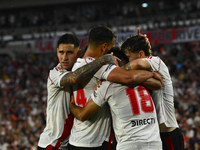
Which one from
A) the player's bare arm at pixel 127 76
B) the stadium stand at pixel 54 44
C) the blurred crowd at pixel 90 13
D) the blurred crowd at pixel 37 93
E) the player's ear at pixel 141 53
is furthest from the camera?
the blurred crowd at pixel 90 13

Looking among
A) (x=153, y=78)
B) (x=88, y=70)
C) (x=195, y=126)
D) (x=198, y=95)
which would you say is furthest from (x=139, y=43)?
(x=198, y=95)

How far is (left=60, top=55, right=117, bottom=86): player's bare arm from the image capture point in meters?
2.89

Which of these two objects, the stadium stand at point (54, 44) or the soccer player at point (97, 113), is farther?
the stadium stand at point (54, 44)

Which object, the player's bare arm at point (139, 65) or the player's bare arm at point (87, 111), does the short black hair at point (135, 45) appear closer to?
the player's bare arm at point (139, 65)

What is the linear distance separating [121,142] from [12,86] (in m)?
16.3

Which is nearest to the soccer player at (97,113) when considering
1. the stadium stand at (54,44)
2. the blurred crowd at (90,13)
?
the stadium stand at (54,44)

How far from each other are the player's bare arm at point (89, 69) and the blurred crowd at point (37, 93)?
6.02 meters

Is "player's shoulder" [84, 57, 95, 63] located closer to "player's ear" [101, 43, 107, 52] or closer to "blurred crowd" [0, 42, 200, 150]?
"player's ear" [101, 43, 107, 52]

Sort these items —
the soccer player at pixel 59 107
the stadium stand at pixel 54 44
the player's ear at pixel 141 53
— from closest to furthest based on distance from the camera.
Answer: the player's ear at pixel 141 53 → the soccer player at pixel 59 107 → the stadium stand at pixel 54 44

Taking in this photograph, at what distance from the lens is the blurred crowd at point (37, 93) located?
33.6 ft

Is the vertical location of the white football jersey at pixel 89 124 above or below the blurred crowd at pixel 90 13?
below

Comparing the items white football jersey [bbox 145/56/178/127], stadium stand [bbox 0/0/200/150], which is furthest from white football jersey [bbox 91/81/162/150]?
stadium stand [bbox 0/0/200/150]

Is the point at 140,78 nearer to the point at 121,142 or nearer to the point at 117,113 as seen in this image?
the point at 117,113

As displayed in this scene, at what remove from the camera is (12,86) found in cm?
1800
